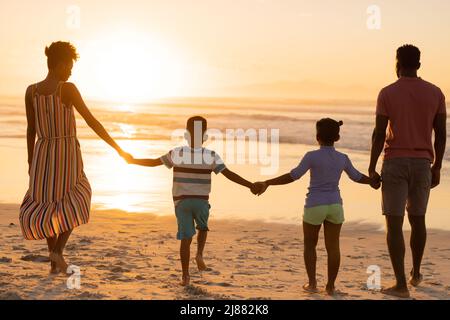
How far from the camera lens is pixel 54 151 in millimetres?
6969

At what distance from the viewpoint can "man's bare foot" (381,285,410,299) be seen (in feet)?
22.4

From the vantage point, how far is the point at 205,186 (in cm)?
699

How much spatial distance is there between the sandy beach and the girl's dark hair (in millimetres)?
2019

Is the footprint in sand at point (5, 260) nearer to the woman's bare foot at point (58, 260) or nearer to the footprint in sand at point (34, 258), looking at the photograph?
the footprint in sand at point (34, 258)

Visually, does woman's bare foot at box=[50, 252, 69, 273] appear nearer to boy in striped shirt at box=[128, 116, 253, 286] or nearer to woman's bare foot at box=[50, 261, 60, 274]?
woman's bare foot at box=[50, 261, 60, 274]

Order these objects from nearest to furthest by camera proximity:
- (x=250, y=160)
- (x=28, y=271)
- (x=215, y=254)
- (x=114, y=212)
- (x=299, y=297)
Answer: (x=299, y=297)
(x=28, y=271)
(x=215, y=254)
(x=114, y=212)
(x=250, y=160)

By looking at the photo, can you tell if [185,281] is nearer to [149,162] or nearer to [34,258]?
[149,162]

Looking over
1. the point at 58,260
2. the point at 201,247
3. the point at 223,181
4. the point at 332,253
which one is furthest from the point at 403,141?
the point at 223,181

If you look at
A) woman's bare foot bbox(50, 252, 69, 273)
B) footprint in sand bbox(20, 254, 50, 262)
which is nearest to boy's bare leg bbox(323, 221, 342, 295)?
woman's bare foot bbox(50, 252, 69, 273)

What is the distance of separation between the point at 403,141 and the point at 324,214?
3.29ft

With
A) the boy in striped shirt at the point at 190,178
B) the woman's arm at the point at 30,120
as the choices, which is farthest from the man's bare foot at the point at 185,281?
the woman's arm at the point at 30,120

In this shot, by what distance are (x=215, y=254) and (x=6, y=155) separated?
11.1 m
